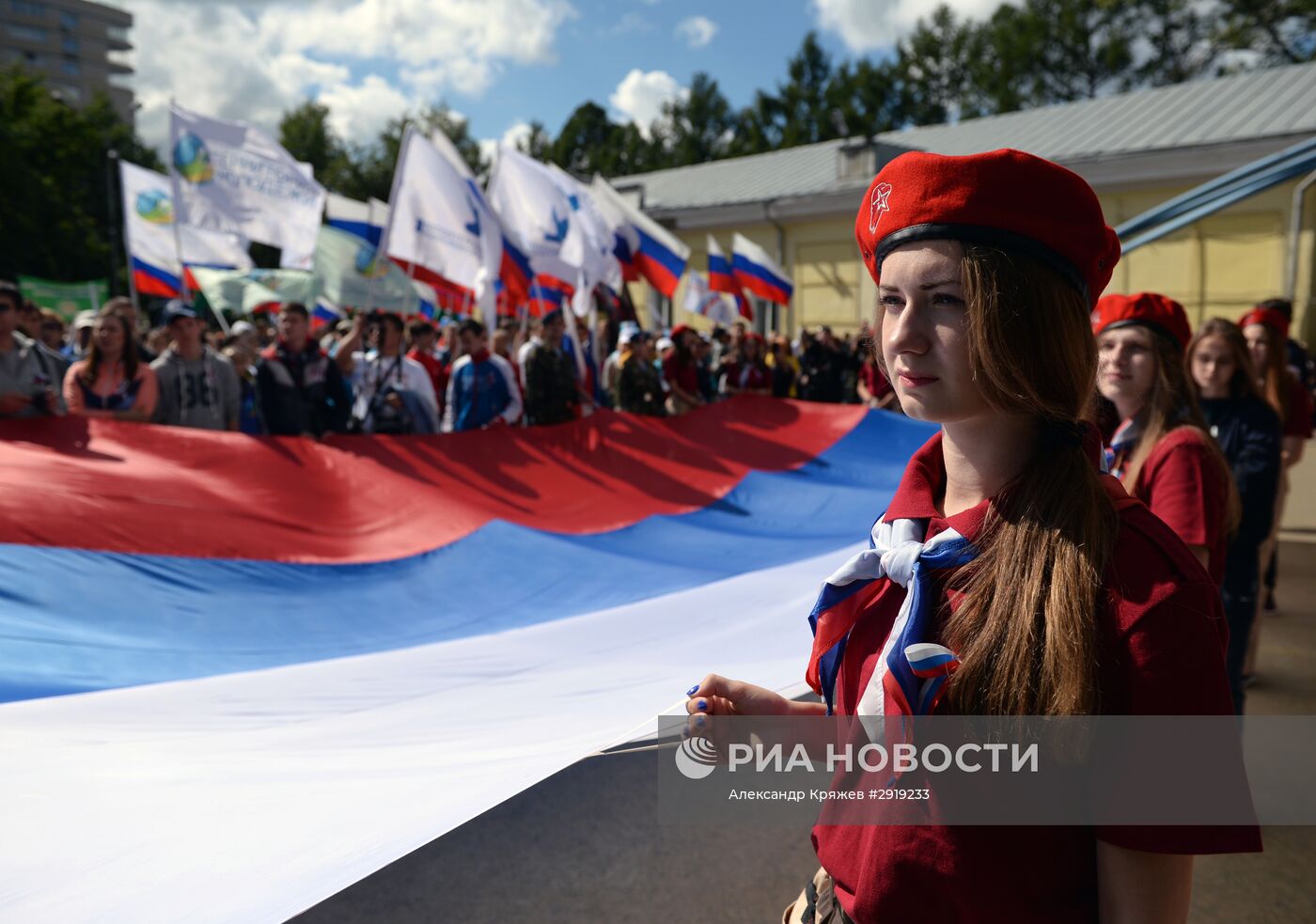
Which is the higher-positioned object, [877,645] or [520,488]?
[877,645]

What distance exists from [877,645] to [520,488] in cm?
460

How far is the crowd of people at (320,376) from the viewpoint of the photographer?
18.2ft

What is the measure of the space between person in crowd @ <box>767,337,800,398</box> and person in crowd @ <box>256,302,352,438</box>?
9932 mm

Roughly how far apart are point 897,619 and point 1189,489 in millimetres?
1787

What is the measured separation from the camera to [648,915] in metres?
3.12

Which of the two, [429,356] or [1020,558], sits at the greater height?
[429,356]

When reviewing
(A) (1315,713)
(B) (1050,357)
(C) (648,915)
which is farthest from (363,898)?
(A) (1315,713)

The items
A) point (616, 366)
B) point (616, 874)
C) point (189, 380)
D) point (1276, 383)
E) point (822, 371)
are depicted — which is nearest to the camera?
point (616, 874)

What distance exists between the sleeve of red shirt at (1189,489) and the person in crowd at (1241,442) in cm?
122

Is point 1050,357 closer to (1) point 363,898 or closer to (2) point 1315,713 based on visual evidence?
(1) point 363,898

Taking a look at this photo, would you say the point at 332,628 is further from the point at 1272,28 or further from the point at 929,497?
the point at 1272,28

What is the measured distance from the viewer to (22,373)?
4996mm

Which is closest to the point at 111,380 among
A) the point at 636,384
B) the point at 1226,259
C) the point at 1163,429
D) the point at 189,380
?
the point at 189,380

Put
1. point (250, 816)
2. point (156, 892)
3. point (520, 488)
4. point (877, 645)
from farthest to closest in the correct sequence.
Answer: point (520, 488), point (250, 816), point (156, 892), point (877, 645)
